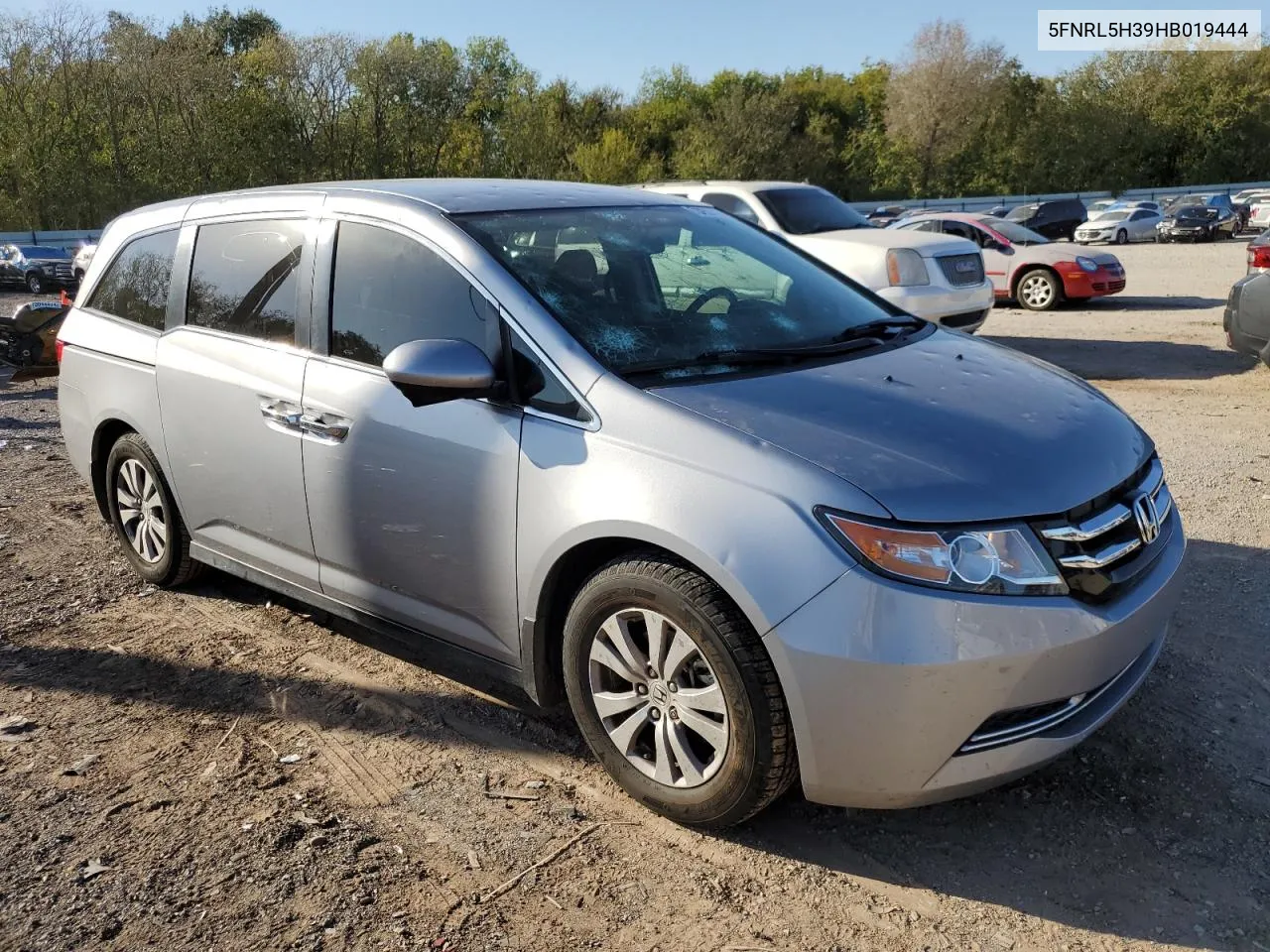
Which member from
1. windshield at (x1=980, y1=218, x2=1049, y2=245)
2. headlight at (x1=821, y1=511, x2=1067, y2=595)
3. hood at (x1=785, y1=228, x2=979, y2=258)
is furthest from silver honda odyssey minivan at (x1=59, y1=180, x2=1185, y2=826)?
windshield at (x1=980, y1=218, x2=1049, y2=245)

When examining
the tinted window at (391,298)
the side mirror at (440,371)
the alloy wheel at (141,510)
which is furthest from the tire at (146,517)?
the side mirror at (440,371)

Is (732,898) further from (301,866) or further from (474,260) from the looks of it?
(474,260)

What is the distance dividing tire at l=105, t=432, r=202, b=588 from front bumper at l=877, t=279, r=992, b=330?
269 inches

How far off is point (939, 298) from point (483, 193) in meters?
7.26

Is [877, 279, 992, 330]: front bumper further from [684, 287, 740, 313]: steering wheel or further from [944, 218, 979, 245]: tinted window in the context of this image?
[684, 287, 740, 313]: steering wheel

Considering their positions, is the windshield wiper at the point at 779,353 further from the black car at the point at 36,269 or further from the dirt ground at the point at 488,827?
the black car at the point at 36,269

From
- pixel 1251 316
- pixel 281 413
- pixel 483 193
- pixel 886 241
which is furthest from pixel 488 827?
pixel 886 241

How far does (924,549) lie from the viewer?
2.55m

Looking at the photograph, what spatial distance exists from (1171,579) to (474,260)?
227 centimetres

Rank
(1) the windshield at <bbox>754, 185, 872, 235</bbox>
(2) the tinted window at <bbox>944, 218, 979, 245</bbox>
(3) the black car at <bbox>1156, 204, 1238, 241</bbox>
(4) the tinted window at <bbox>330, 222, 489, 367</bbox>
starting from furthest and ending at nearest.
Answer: (3) the black car at <bbox>1156, 204, 1238, 241</bbox> < (2) the tinted window at <bbox>944, 218, 979, 245</bbox> < (1) the windshield at <bbox>754, 185, 872, 235</bbox> < (4) the tinted window at <bbox>330, 222, 489, 367</bbox>

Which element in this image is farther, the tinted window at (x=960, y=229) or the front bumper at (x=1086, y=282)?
the tinted window at (x=960, y=229)

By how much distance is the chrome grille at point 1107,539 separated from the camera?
2.66m

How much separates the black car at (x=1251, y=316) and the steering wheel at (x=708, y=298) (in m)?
7.05

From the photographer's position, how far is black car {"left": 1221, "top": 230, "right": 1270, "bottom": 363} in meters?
8.95
